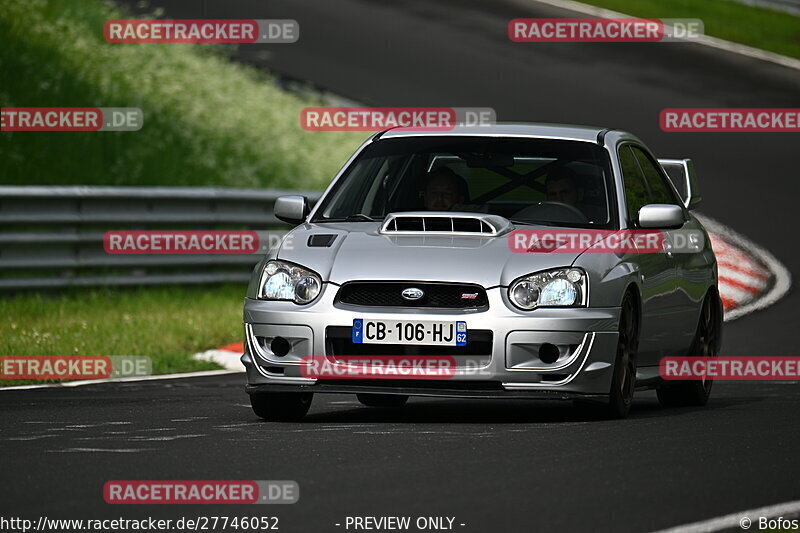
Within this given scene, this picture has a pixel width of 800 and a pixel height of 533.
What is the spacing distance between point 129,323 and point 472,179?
5.55 meters

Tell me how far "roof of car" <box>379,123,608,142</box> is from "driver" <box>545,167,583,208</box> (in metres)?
0.27

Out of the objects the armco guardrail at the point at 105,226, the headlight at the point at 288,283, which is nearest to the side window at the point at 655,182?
the headlight at the point at 288,283

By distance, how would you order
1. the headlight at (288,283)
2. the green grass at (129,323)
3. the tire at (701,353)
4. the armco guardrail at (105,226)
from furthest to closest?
the armco guardrail at (105,226) < the green grass at (129,323) < the tire at (701,353) < the headlight at (288,283)

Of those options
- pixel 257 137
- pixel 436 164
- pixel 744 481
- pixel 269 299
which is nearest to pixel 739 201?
pixel 257 137

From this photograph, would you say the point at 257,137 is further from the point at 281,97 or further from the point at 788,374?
the point at 788,374

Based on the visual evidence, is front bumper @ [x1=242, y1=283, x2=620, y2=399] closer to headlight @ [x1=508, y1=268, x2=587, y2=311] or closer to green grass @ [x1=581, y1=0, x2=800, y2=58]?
headlight @ [x1=508, y1=268, x2=587, y2=311]

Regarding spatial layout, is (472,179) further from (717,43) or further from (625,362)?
(717,43)

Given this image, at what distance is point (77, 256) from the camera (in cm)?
1641

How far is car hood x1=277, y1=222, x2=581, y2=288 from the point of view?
9203 mm

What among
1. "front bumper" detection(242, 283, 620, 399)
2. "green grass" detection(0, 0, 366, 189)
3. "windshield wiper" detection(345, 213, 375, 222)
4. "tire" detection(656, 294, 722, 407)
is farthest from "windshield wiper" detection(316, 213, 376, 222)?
"green grass" detection(0, 0, 366, 189)

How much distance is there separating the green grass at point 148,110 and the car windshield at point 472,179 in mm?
11342

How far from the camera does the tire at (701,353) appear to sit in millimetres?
10984

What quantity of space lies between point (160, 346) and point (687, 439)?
6.49m

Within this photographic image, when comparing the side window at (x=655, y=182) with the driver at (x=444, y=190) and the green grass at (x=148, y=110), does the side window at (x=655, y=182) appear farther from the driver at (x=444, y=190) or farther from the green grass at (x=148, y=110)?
the green grass at (x=148, y=110)
